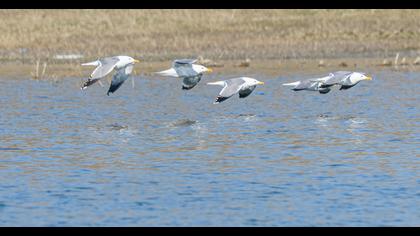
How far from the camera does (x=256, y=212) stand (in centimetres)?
1505

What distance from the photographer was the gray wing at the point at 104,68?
2286cm

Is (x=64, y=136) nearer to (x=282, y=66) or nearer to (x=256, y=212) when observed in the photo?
(x=256, y=212)

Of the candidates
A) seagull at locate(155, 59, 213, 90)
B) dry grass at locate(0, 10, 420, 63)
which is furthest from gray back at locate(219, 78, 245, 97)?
dry grass at locate(0, 10, 420, 63)

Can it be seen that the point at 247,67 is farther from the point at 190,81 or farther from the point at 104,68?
the point at 104,68

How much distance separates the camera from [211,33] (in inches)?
1911

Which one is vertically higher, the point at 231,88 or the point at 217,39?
the point at 231,88

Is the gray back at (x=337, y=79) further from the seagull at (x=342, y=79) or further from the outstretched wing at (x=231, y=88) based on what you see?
the outstretched wing at (x=231, y=88)

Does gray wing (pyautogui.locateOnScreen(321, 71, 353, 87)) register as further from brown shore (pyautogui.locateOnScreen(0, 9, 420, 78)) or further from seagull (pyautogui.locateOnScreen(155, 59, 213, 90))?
brown shore (pyautogui.locateOnScreen(0, 9, 420, 78))

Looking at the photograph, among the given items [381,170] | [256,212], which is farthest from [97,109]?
[256,212]

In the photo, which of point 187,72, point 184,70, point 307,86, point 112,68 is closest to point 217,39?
point 307,86

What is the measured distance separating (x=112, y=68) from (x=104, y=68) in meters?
0.22

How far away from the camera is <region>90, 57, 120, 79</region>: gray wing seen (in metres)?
22.9

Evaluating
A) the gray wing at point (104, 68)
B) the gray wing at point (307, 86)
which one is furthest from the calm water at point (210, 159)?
the gray wing at point (104, 68)
